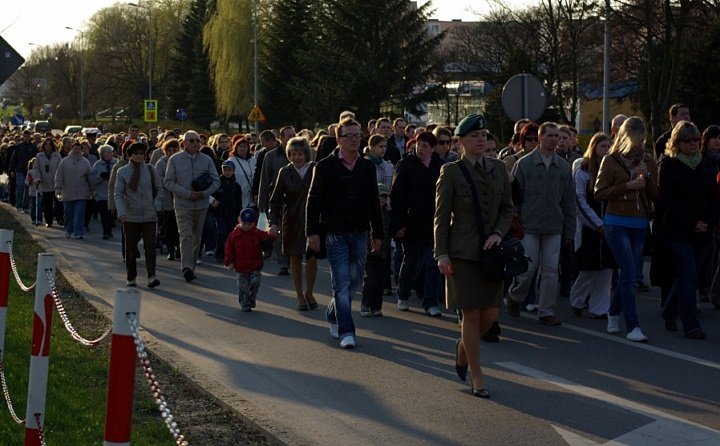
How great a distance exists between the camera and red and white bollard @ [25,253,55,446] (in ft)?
21.5

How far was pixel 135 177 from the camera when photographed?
15672mm

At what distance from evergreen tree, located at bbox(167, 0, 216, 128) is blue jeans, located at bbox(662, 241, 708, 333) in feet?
237

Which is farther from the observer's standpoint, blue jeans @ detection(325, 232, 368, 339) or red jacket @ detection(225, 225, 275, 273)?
red jacket @ detection(225, 225, 275, 273)

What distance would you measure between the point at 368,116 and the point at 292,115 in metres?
13.2

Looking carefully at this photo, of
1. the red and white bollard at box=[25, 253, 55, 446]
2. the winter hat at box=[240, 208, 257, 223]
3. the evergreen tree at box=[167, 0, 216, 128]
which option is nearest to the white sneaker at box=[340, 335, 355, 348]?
the winter hat at box=[240, 208, 257, 223]

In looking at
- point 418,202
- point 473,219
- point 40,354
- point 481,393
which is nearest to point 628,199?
point 418,202

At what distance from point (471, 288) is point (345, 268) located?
7.52ft

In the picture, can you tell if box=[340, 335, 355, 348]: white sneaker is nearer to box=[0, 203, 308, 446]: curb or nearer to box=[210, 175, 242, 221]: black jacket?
box=[0, 203, 308, 446]: curb

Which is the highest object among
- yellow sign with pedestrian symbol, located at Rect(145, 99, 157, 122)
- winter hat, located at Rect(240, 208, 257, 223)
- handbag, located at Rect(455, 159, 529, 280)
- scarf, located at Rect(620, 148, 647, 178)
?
yellow sign with pedestrian symbol, located at Rect(145, 99, 157, 122)

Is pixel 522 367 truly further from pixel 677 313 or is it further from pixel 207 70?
pixel 207 70

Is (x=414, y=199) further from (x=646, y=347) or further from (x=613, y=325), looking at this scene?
(x=646, y=347)

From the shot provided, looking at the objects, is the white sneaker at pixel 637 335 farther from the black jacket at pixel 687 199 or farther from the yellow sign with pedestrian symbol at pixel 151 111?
the yellow sign with pedestrian symbol at pixel 151 111

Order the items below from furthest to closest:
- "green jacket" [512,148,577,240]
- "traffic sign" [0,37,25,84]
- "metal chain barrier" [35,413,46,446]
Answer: "traffic sign" [0,37,25,84] < "green jacket" [512,148,577,240] < "metal chain barrier" [35,413,46,446]

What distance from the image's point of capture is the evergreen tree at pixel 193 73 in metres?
84.5
